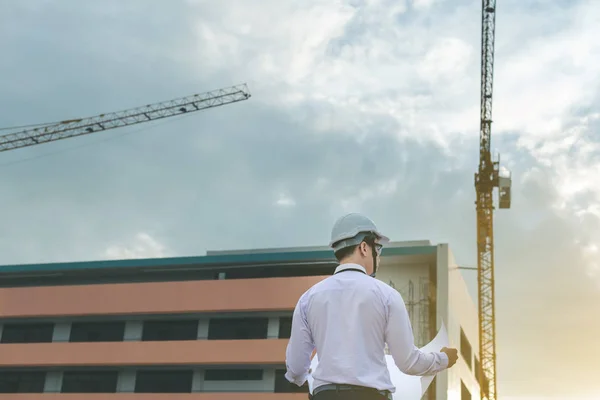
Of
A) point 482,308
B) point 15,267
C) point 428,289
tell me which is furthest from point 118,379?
point 482,308

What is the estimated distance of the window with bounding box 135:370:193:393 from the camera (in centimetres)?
3819

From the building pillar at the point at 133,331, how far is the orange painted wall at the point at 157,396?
9.95ft

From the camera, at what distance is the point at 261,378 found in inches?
1451

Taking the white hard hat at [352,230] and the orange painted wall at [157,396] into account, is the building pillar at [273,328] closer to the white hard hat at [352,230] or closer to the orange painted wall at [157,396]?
the orange painted wall at [157,396]

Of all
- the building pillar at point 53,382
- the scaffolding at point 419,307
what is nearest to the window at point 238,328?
the scaffolding at point 419,307

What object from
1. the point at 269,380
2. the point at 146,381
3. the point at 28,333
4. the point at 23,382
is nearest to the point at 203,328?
the point at 146,381

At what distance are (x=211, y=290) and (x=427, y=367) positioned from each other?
36.2 meters

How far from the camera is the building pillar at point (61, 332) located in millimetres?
41000

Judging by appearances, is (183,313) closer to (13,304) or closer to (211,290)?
(211,290)

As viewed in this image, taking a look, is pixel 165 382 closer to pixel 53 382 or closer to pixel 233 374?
pixel 233 374

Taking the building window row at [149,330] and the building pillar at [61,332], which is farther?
the building pillar at [61,332]

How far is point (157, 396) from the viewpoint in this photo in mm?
37469

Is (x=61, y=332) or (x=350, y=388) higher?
(x=61, y=332)

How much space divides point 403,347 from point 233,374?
3566 cm
